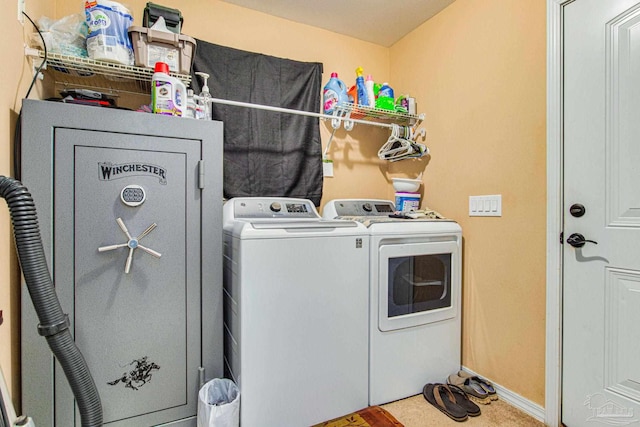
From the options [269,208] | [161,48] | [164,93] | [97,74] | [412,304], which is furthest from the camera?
[269,208]

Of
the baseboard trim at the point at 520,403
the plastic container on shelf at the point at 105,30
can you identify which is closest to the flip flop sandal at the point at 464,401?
the baseboard trim at the point at 520,403

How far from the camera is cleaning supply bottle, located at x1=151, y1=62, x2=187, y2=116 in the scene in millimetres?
1490

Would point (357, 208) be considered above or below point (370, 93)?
below

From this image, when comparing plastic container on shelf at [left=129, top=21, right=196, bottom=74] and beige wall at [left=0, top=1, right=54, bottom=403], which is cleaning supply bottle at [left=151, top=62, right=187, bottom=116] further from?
beige wall at [left=0, top=1, right=54, bottom=403]

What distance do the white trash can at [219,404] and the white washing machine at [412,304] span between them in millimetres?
737

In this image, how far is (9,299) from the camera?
120 cm

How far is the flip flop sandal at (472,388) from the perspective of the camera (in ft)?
5.98

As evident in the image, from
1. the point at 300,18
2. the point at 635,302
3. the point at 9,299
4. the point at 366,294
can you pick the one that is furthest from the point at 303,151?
the point at 635,302

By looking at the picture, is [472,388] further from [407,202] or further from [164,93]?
[164,93]

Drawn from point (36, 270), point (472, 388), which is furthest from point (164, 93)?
point (472, 388)

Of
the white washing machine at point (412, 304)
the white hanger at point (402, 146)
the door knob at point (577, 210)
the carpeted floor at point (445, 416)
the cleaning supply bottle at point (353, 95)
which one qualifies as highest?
the cleaning supply bottle at point (353, 95)

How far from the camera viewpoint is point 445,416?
1.69 metres

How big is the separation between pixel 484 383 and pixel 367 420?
808 millimetres

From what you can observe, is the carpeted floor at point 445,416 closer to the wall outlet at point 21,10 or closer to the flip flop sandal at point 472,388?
the flip flop sandal at point 472,388
